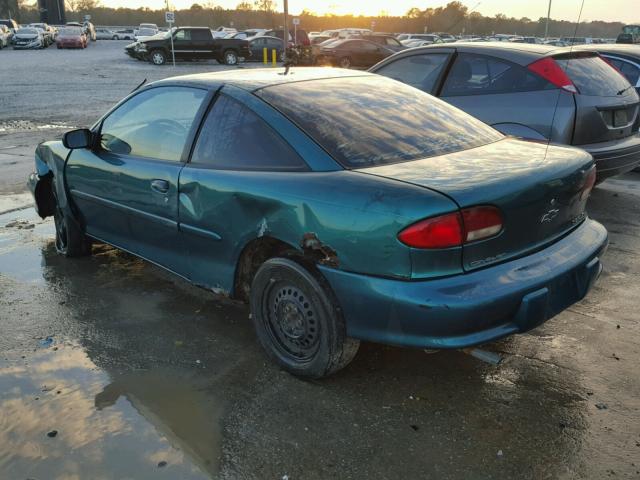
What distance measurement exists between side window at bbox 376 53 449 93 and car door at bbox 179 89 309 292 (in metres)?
3.38

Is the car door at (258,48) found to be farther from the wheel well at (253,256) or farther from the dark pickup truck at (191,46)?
the wheel well at (253,256)

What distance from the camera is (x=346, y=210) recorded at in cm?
256

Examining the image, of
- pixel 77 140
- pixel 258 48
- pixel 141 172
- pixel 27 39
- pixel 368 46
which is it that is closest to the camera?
pixel 141 172

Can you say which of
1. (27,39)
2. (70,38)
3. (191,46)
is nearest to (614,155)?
(191,46)

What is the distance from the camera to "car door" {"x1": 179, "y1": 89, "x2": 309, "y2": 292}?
295 centimetres

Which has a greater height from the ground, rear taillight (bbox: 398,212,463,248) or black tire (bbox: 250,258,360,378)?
rear taillight (bbox: 398,212,463,248)

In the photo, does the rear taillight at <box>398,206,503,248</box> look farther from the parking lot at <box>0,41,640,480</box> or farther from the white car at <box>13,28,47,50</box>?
the white car at <box>13,28,47,50</box>

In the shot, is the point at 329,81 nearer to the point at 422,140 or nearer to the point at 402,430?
the point at 422,140

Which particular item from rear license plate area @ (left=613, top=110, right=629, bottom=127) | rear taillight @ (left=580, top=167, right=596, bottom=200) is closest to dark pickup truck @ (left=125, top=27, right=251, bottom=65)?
rear license plate area @ (left=613, top=110, right=629, bottom=127)

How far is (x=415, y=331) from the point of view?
2.48 meters

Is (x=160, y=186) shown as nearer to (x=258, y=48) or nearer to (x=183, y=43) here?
(x=183, y=43)

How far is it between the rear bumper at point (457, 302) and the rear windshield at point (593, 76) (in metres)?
3.16

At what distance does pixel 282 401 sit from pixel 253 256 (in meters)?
0.81

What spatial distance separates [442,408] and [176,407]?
4.28 ft
